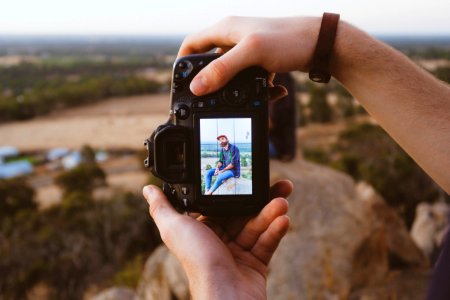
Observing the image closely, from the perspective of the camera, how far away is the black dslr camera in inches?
59.3

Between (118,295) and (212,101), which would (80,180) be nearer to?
(118,295)

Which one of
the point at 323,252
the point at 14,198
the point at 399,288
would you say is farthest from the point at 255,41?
the point at 14,198

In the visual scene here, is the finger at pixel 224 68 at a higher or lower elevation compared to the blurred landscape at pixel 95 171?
higher

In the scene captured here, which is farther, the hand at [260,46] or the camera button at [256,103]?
the camera button at [256,103]

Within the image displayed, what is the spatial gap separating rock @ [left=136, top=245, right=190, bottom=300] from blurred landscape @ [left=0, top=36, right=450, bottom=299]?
62.0 inches

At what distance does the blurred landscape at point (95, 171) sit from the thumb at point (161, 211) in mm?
959

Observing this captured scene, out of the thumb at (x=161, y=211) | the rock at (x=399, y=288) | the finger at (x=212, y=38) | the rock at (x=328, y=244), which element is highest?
the finger at (x=212, y=38)

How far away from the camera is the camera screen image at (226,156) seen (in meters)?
1.50

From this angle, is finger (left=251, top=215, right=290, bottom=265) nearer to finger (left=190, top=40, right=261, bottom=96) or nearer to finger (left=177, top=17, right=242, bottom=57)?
finger (left=190, top=40, right=261, bottom=96)

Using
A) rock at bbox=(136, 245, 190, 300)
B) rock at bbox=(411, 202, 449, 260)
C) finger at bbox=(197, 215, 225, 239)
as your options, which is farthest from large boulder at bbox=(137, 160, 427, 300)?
finger at bbox=(197, 215, 225, 239)

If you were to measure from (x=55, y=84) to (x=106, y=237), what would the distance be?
4204cm

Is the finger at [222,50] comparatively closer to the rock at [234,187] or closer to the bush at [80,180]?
the rock at [234,187]

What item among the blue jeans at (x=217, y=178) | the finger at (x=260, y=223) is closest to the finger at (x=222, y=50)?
the blue jeans at (x=217, y=178)

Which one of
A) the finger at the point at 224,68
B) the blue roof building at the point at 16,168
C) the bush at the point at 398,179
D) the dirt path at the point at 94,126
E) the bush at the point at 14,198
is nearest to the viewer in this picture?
the finger at the point at 224,68
